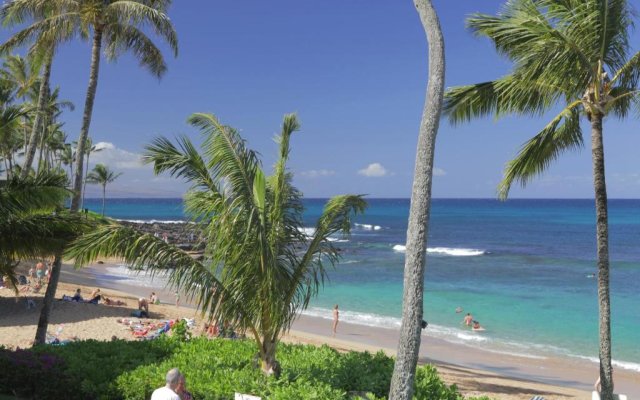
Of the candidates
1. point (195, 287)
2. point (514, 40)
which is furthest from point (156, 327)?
point (514, 40)

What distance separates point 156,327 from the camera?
1789 cm

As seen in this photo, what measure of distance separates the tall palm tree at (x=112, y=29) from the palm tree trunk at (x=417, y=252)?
8077 mm

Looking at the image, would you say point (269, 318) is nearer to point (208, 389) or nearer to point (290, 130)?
point (208, 389)

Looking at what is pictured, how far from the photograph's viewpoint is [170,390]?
5.57 metres

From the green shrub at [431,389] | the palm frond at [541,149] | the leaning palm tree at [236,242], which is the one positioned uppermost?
the palm frond at [541,149]

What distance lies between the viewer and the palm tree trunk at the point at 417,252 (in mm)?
4707

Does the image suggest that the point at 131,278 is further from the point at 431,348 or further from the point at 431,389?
the point at 431,389

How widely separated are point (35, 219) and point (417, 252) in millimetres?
6895

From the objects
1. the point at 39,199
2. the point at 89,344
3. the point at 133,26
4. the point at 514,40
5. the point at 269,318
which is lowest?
the point at 89,344

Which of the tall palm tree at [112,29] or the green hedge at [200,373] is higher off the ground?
the tall palm tree at [112,29]

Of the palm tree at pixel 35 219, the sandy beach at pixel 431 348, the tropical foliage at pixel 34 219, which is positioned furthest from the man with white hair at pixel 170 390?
the sandy beach at pixel 431 348

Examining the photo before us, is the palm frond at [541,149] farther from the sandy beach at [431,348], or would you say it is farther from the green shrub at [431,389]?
the sandy beach at [431,348]

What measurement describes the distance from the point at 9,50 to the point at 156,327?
961cm

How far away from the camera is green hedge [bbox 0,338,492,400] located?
6887 millimetres
